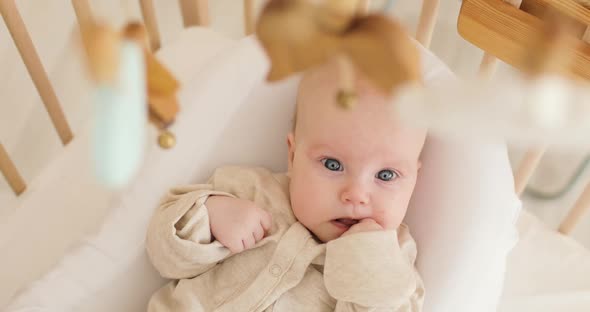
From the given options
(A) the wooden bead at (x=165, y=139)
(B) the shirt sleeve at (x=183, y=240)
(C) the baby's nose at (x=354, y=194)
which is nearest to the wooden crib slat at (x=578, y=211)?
(C) the baby's nose at (x=354, y=194)

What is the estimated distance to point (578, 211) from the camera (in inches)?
38.1

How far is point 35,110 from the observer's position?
1173 millimetres

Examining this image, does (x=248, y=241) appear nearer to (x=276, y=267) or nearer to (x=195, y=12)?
(x=276, y=267)

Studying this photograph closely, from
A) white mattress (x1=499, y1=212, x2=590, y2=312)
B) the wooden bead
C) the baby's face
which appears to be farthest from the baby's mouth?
the wooden bead

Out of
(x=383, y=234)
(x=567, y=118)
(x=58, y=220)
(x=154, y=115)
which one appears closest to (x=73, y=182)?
(x=58, y=220)

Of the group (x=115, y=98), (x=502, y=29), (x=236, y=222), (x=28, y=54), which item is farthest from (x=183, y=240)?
(x=115, y=98)

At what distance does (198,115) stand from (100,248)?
214 millimetres

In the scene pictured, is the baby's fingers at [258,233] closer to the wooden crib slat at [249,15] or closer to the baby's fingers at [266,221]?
the baby's fingers at [266,221]

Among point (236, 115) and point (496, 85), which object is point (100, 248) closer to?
point (236, 115)

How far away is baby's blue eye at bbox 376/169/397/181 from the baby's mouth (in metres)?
0.06

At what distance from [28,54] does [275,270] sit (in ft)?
1.34

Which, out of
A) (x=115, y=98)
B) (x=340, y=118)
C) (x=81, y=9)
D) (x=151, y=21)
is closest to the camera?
(x=115, y=98)

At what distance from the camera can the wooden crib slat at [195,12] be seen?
0.98 m

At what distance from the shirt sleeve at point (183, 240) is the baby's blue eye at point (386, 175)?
20cm
